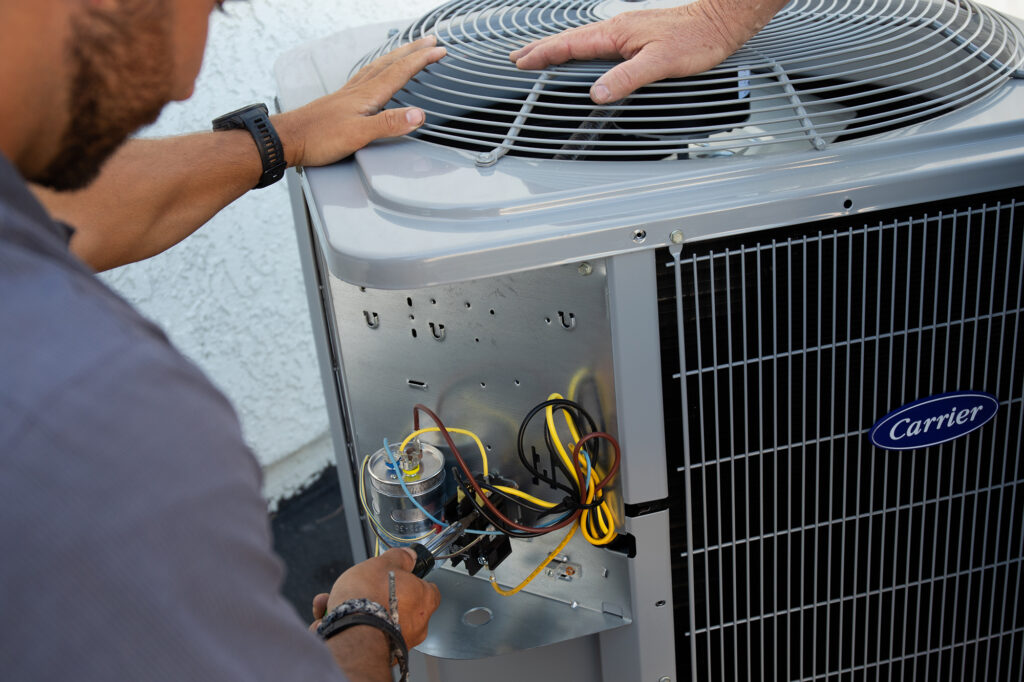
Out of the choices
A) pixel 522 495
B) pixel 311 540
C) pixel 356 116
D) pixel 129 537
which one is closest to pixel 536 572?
pixel 522 495

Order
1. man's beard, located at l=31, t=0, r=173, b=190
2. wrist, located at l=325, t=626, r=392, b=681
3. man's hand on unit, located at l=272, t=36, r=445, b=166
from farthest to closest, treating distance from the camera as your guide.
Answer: man's hand on unit, located at l=272, t=36, r=445, b=166, wrist, located at l=325, t=626, r=392, b=681, man's beard, located at l=31, t=0, r=173, b=190

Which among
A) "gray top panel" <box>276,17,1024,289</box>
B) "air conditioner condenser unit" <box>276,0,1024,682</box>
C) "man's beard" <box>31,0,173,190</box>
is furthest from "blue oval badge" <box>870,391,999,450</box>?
"man's beard" <box>31,0,173,190</box>

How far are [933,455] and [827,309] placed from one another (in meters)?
0.26

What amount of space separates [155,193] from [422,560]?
24.2 inches

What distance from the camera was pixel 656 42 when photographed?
1.21 metres

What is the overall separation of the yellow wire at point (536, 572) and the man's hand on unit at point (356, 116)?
21.4 inches

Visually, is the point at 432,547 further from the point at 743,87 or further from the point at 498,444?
the point at 743,87

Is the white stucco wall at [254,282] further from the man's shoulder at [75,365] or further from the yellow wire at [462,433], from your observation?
the man's shoulder at [75,365]

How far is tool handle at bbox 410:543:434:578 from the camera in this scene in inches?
44.7

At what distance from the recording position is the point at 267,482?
2662 mm

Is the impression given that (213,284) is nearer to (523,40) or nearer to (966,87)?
(523,40)

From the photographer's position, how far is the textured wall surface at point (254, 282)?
2.25m

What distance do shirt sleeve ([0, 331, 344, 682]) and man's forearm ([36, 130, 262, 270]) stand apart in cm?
79

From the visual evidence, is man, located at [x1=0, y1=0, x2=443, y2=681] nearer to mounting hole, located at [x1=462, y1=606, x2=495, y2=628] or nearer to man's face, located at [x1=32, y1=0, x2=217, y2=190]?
man's face, located at [x1=32, y1=0, x2=217, y2=190]
